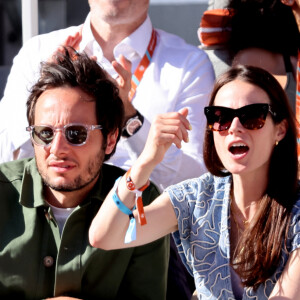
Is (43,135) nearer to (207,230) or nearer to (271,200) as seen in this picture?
(207,230)

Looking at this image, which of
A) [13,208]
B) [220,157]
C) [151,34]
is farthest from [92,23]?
[220,157]

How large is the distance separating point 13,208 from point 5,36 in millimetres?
2871

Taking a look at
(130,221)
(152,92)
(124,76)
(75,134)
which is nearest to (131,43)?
(152,92)

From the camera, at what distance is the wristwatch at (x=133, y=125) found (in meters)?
3.06

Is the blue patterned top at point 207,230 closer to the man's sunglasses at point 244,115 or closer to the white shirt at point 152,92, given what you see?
the man's sunglasses at point 244,115

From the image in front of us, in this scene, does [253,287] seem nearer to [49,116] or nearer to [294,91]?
[49,116]

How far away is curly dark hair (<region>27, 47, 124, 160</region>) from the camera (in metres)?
2.51

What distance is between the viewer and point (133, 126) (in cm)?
309

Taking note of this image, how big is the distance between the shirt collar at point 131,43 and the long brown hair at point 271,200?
122 cm

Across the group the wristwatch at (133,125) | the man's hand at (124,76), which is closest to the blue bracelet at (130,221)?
the man's hand at (124,76)

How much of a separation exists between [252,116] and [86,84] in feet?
2.39

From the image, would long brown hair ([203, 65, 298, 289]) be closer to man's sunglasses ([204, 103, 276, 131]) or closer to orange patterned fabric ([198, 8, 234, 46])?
man's sunglasses ([204, 103, 276, 131])

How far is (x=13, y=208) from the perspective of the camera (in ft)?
8.12

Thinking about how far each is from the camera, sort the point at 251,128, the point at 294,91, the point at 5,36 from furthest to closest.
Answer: the point at 5,36 → the point at 294,91 → the point at 251,128
